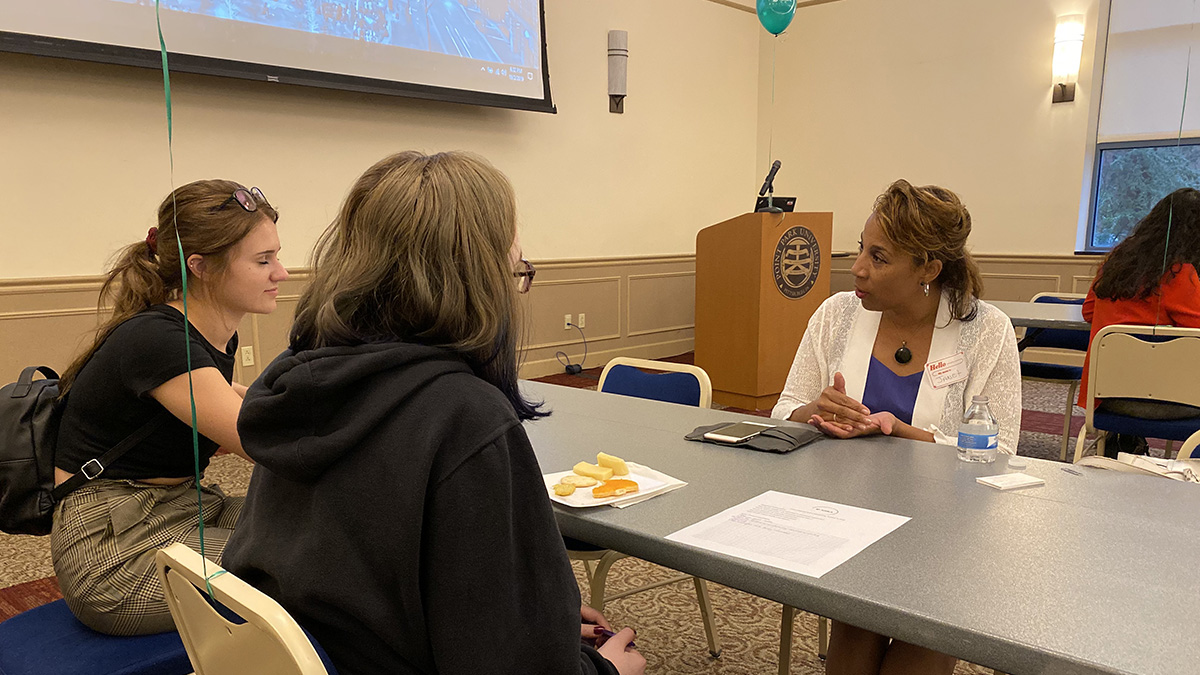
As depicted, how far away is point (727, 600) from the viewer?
259 centimetres

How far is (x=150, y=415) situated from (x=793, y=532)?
1.16 meters

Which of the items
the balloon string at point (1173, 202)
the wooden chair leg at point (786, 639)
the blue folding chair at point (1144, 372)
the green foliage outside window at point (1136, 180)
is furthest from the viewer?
the blue folding chair at point (1144, 372)

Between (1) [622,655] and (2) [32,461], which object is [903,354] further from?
(2) [32,461]

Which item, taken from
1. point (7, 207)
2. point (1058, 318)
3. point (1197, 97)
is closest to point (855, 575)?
point (1197, 97)

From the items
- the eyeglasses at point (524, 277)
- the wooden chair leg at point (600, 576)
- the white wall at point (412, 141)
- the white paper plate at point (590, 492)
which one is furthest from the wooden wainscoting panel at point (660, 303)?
the eyeglasses at point (524, 277)

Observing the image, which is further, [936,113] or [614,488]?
[936,113]

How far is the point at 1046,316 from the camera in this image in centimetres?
372

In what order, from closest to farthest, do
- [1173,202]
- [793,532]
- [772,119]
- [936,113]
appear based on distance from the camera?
1. [793,532]
2. [1173,202]
3. [936,113]
4. [772,119]

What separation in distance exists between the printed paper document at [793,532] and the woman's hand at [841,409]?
43 cm

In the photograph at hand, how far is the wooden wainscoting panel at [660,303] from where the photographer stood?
6.76m

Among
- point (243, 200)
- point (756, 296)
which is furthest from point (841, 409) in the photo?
point (756, 296)

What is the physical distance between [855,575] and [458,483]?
0.54 metres

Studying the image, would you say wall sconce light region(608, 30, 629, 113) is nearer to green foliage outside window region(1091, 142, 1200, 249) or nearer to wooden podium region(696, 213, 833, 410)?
wooden podium region(696, 213, 833, 410)

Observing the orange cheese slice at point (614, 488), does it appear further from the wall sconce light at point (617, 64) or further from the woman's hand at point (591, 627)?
the wall sconce light at point (617, 64)
